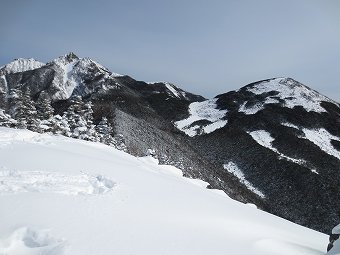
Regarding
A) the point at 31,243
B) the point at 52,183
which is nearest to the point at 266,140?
A: the point at 52,183

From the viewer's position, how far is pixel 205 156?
200 ft

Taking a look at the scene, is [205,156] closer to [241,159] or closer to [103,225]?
[241,159]

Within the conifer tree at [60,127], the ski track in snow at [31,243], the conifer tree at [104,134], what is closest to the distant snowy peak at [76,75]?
the conifer tree at [104,134]

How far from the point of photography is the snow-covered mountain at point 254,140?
46.6 metres

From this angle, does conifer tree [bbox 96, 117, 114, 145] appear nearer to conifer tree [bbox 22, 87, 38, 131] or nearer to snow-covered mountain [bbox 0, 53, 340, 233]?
snow-covered mountain [bbox 0, 53, 340, 233]

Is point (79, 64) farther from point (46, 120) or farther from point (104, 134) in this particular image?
point (46, 120)

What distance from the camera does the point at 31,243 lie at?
8562mm

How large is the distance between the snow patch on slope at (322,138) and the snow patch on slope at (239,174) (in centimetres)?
1725

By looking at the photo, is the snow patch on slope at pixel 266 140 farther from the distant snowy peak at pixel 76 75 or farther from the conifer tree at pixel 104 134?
the distant snowy peak at pixel 76 75

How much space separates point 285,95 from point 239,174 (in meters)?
44.4

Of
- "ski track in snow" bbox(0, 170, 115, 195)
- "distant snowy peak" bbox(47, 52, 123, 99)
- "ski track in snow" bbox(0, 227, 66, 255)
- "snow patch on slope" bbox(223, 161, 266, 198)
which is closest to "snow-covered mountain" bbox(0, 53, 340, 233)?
"snow patch on slope" bbox(223, 161, 266, 198)

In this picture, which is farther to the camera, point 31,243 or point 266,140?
point 266,140

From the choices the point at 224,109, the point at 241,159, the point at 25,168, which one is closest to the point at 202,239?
the point at 25,168

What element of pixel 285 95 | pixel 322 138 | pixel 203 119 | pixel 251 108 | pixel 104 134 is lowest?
pixel 104 134
